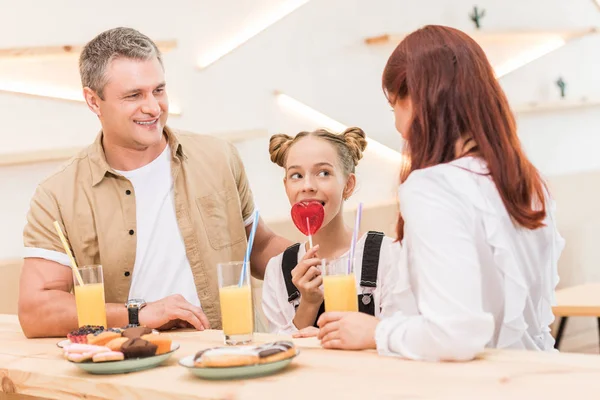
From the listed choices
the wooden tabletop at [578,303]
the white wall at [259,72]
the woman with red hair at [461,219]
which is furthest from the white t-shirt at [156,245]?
the wooden tabletop at [578,303]

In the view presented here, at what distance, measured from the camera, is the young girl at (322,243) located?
2586 millimetres

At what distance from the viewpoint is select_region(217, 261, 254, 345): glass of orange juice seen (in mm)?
2111

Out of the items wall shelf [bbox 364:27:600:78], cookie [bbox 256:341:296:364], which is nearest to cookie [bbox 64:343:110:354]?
cookie [bbox 256:341:296:364]

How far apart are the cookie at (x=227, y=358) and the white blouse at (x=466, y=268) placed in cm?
29

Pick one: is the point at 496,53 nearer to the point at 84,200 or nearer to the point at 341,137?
the point at 341,137

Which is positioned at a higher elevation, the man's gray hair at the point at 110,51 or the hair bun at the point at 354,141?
the man's gray hair at the point at 110,51

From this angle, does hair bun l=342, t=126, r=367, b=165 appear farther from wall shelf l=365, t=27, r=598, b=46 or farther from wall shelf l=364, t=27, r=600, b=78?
wall shelf l=364, t=27, r=600, b=78

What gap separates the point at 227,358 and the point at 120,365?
0.27 meters

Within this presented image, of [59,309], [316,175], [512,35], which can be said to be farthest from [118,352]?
[512,35]

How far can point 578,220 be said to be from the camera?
5945 mm

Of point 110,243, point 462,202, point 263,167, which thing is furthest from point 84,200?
point 263,167

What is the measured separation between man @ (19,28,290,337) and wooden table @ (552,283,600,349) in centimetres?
202

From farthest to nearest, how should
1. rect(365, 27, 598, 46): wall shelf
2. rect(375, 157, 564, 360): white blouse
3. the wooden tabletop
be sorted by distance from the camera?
rect(365, 27, 598, 46): wall shelf, the wooden tabletop, rect(375, 157, 564, 360): white blouse

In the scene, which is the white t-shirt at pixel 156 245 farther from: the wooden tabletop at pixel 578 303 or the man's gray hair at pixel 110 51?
the wooden tabletop at pixel 578 303
